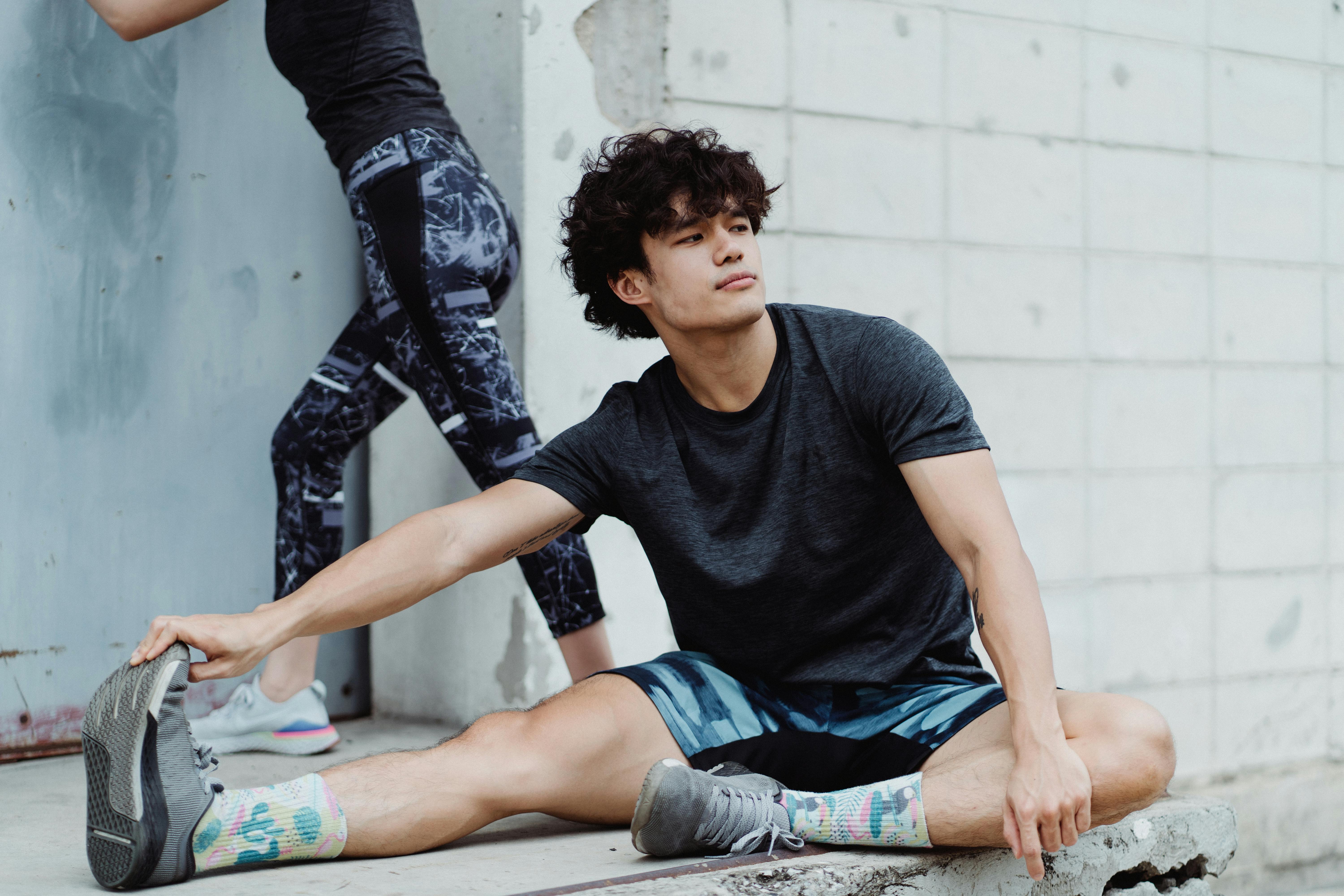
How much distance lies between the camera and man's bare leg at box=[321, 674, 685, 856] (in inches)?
67.2

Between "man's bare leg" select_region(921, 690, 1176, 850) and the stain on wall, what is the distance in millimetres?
1956

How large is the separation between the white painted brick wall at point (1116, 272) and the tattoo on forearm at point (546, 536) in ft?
2.34

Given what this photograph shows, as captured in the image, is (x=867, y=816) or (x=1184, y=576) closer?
(x=867, y=816)

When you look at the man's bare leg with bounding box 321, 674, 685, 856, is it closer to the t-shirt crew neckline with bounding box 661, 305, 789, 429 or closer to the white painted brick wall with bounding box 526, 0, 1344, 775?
the t-shirt crew neckline with bounding box 661, 305, 789, 429

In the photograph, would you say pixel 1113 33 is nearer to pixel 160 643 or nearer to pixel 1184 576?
pixel 1184 576

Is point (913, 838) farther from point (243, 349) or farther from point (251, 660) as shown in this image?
point (243, 349)

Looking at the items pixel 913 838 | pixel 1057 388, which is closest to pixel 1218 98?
pixel 1057 388

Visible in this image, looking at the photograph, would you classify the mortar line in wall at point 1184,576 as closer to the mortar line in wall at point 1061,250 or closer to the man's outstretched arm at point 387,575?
the mortar line in wall at point 1061,250

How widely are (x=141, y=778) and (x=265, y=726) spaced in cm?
94

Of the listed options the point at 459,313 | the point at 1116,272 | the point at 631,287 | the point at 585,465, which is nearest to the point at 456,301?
the point at 459,313

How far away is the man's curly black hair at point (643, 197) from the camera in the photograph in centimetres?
197

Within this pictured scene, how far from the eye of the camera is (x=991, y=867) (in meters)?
1.78

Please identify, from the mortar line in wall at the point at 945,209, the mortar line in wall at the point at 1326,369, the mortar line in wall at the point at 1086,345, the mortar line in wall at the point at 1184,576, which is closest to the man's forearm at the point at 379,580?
the mortar line in wall at the point at 945,209

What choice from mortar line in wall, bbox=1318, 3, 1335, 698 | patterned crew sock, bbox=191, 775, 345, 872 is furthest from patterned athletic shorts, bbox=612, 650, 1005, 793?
mortar line in wall, bbox=1318, 3, 1335, 698
